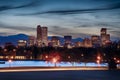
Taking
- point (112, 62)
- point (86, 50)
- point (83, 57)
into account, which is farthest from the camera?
point (86, 50)

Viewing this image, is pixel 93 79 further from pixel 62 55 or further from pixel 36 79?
pixel 62 55

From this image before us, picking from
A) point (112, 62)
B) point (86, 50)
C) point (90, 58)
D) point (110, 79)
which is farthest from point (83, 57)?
point (110, 79)

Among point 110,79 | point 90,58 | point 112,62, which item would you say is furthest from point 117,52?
point 110,79

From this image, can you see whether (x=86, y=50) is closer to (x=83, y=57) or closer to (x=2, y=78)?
(x=83, y=57)

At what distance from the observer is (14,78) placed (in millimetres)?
51219

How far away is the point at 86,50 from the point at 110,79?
138422 millimetres

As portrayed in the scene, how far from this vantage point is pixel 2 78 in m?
50.1

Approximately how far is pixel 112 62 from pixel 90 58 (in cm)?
9343

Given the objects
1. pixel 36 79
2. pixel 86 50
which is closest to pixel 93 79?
pixel 36 79

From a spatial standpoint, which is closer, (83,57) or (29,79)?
(29,79)

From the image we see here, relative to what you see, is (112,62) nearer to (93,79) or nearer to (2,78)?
(93,79)

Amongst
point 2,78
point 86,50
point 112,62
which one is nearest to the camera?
point 2,78

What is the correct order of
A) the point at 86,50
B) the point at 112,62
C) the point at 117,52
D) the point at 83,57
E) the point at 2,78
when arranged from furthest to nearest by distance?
the point at 86,50, the point at 83,57, the point at 117,52, the point at 112,62, the point at 2,78

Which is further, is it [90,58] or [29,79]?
[90,58]
